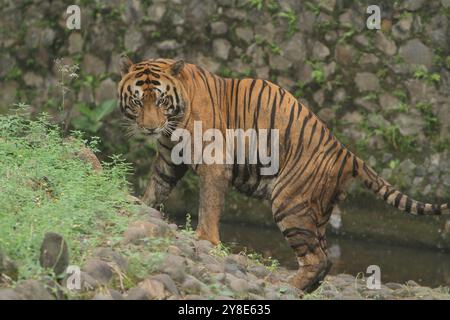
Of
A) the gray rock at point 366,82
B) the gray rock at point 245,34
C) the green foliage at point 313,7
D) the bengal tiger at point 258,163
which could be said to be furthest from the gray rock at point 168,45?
the bengal tiger at point 258,163

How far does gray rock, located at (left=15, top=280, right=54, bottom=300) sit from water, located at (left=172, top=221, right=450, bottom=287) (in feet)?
17.5

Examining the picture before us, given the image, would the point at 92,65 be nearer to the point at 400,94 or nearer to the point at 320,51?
the point at 320,51

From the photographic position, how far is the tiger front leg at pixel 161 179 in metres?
9.31

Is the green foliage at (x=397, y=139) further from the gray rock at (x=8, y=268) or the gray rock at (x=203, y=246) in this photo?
the gray rock at (x=8, y=268)

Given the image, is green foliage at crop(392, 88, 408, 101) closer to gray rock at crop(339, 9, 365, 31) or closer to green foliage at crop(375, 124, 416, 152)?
green foliage at crop(375, 124, 416, 152)

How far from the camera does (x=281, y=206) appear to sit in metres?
8.97

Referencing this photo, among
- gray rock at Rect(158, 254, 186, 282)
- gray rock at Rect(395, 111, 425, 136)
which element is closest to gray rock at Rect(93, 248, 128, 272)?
gray rock at Rect(158, 254, 186, 282)

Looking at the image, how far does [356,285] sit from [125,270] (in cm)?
372

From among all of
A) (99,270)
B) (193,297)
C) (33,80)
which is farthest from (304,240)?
(33,80)

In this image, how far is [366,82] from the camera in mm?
13047

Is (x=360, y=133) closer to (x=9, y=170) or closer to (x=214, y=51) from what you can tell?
(x=214, y=51)

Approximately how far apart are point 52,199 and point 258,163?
1947mm

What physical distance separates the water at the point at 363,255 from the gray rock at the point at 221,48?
2107 mm

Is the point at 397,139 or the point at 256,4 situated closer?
the point at 397,139
